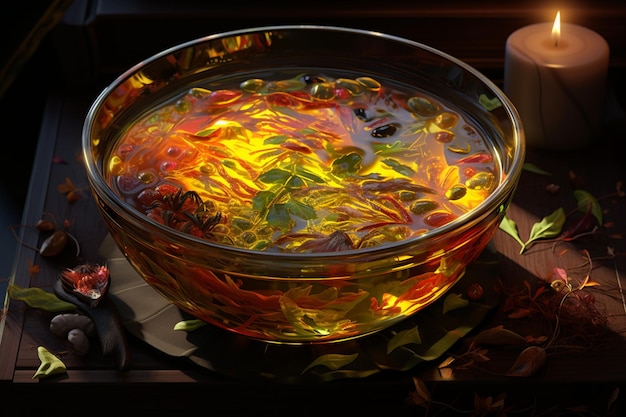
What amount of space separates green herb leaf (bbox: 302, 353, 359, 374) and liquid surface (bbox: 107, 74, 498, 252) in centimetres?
11

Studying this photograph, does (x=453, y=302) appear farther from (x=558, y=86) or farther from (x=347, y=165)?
(x=558, y=86)

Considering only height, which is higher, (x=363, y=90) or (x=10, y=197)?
(x=363, y=90)

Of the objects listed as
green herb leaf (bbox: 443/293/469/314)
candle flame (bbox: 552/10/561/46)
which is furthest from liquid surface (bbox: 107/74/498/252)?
candle flame (bbox: 552/10/561/46)

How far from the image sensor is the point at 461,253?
2.42ft

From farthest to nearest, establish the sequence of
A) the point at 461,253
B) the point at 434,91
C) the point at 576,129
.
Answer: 1. the point at 576,129
2. the point at 434,91
3. the point at 461,253

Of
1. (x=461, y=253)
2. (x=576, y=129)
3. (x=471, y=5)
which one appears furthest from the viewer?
(x=471, y=5)

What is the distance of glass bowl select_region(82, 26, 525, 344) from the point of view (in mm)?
704

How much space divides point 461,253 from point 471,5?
1.77ft

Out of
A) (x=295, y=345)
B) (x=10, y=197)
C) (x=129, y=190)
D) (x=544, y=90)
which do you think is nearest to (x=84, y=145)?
(x=129, y=190)

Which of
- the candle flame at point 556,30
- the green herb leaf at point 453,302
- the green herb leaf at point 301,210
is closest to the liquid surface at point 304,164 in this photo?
the green herb leaf at point 301,210

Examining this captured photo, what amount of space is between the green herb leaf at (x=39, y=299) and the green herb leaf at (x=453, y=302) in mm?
326

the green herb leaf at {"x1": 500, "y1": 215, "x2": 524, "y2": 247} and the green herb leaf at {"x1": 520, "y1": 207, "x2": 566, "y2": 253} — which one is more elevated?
the green herb leaf at {"x1": 500, "y1": 215, "x2": 524, "y2": 247}

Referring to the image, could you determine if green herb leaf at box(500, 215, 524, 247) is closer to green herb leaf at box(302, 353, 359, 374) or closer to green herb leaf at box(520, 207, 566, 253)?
green herb leaf at box(520, 207, 566, 253)

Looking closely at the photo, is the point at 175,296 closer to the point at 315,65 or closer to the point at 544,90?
the point at 315,65
